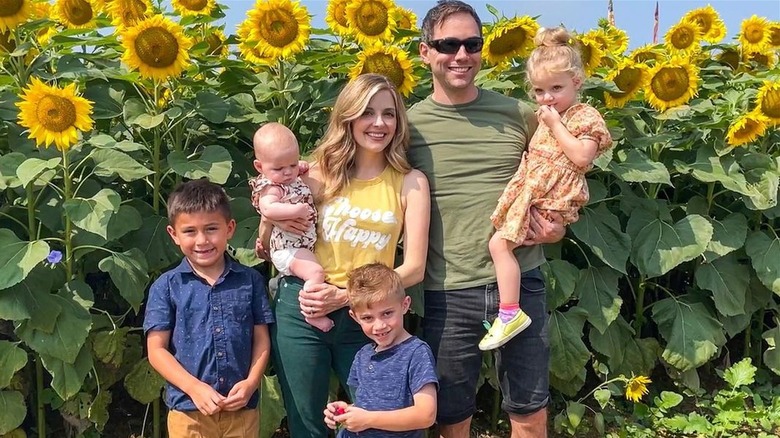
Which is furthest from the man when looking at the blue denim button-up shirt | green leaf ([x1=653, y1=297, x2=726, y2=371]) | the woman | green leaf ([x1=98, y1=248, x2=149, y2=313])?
green leaf ([x1=653, y1=297, x2=726, y2=371])

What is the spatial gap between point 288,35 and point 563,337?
1.82 m

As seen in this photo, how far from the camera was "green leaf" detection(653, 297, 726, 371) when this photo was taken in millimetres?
3934

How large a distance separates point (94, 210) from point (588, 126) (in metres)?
1.76

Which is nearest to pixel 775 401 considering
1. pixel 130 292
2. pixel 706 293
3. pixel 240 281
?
pixel 706 293

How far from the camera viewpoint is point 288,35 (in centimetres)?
326

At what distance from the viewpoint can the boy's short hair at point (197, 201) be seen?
100 inches

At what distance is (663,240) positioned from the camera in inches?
151

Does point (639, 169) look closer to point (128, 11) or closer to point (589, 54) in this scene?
point (589, 54)

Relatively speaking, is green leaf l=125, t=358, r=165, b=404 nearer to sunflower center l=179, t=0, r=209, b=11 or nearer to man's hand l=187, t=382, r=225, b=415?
man's hand l=187, t=382, r=225, b=415

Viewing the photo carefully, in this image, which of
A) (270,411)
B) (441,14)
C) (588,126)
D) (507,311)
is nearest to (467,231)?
(507,311)

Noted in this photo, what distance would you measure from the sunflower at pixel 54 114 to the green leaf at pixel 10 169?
0.92 ft

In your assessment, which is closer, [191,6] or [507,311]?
[507,311]

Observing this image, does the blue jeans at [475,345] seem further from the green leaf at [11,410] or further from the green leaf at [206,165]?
the green leaf at [11,410]

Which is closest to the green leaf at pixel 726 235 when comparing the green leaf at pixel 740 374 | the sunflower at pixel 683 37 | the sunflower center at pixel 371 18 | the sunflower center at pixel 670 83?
the green leaf at pixel 740 374
